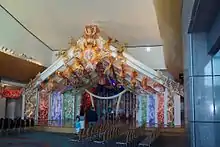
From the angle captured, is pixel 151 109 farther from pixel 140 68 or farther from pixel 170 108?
pixel 140 68

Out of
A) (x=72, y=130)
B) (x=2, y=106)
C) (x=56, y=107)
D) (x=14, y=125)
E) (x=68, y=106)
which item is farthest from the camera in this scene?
Answer: (x=68, y=106)

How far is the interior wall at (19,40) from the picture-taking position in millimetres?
15820

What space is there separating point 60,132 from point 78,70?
365 centimetres

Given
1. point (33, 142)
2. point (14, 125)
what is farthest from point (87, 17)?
point (33, 142)

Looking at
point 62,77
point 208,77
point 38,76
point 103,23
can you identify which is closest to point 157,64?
point 103,23

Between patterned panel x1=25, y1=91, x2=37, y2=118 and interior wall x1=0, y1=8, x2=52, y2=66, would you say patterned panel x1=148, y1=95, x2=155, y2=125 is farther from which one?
interior wall x1=0, y1=8, x2=52, y2=66

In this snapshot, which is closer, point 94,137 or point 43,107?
point 94,137

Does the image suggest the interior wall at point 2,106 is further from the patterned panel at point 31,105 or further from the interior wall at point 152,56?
the interior wall at point 152,56

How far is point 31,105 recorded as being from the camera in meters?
18.5

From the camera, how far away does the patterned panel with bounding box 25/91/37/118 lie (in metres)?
18.4

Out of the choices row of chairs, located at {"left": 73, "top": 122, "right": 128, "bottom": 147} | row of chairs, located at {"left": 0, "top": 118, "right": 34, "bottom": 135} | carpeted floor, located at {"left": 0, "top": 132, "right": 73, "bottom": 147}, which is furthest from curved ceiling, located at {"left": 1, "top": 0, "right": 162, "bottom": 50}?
carpeted floor, located at {"left": 0, "top": 132, "right": 73, "bottom": 147}

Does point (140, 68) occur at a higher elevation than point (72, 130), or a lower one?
higher

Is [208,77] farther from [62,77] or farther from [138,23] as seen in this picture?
[62,77]

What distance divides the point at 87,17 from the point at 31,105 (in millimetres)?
6299
